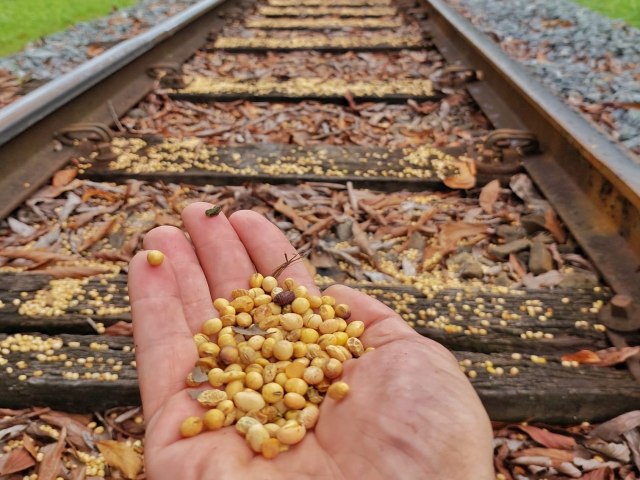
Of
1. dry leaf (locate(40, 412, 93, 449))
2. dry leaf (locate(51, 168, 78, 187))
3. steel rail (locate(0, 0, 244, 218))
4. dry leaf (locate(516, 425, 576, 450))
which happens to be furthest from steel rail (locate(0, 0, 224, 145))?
dry leaf (locate(516, 425, 576, 450))

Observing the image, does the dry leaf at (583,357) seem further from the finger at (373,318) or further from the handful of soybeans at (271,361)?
the handful of soybeans at (271,361)

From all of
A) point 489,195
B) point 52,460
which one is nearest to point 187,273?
point 52,460

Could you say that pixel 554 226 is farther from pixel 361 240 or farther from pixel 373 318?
pixel 373 318

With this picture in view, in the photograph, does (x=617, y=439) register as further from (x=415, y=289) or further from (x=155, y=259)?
(x=155, y=259)

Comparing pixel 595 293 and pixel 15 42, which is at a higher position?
pixel 15 42

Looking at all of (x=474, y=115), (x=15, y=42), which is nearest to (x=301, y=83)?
(x=474, y=115)

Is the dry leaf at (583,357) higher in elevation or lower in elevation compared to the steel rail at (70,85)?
lower

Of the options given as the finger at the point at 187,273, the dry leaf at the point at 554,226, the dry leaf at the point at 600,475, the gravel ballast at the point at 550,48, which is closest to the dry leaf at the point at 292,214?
the finger at the point at 187,273
